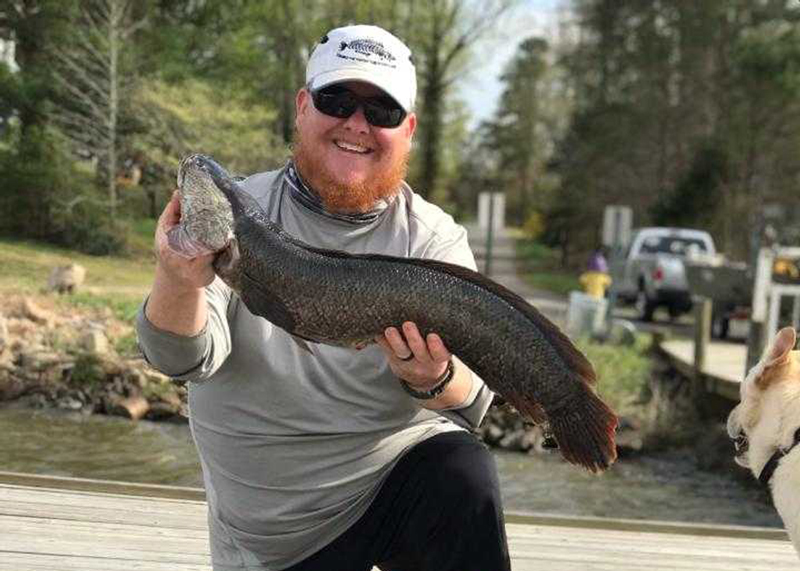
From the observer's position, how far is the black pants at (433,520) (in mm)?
1950

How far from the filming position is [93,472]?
6094 millimetres

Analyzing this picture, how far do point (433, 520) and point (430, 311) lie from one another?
0.50 meters

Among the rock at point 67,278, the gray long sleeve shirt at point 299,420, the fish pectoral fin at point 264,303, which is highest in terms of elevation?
the fish pectoral fin at point 264,303

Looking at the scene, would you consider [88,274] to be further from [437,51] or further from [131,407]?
[437,51]

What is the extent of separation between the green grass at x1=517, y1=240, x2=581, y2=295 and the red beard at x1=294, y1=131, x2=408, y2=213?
48.1 ft

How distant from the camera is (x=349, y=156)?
2.01 meters

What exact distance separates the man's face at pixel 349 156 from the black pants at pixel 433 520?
0.55m

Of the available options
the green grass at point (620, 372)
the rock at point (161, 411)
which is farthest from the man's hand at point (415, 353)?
the green grass at point (620, 372)

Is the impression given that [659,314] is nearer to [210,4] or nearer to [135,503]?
[210,4]

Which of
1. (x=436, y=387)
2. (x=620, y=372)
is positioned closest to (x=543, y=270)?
(x=620, y=372)

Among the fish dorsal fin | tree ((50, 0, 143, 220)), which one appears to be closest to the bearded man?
the fish dorsal fin

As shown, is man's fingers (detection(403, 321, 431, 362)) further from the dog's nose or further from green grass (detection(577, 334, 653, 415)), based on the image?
green grass (detection(577, 334, 653, 415))

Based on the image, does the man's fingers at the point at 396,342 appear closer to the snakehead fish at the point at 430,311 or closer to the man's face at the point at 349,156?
the snakehead fish at the point at 430,311

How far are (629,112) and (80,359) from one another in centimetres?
1786
